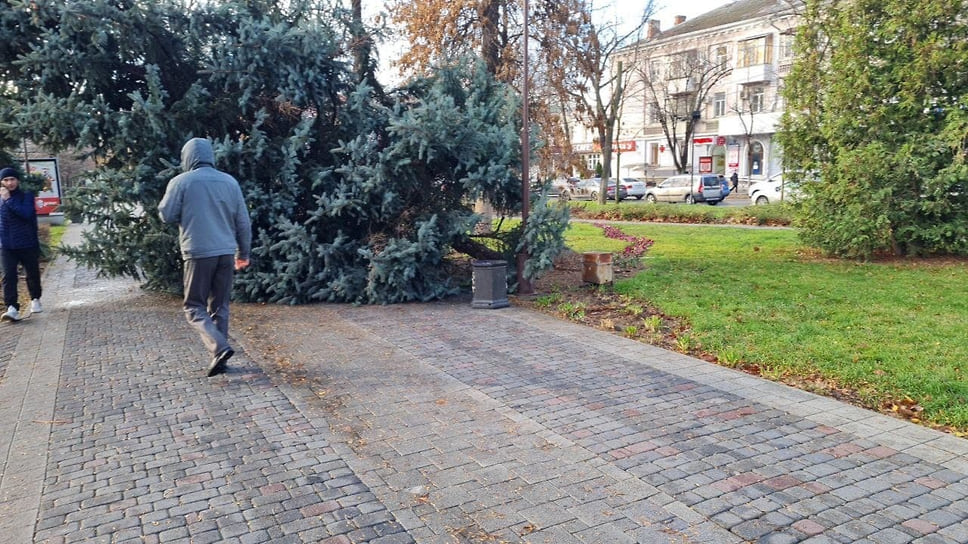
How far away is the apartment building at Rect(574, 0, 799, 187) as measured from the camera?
152ft

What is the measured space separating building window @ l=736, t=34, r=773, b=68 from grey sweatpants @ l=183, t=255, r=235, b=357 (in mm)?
46216

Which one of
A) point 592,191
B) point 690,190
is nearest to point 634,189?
point 592,191

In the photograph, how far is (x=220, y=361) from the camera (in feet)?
20.1

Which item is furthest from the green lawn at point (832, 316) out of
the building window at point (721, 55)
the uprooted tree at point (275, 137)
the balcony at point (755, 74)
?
the building window at point (721, 55)

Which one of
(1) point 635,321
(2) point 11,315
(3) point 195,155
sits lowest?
(1) point 635,321

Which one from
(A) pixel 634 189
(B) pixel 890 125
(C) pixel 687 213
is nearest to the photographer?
(B) pixel 890 125

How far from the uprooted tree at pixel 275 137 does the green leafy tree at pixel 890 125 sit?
238 inches

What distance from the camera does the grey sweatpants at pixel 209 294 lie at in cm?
610

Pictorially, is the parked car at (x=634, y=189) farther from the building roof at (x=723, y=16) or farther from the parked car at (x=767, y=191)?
the parked car at (x=767, y=191)

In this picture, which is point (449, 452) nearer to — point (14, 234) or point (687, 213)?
point (14, 234)

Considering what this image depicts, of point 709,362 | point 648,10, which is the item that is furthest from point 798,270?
point 648,10

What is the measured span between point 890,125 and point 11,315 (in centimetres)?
1352

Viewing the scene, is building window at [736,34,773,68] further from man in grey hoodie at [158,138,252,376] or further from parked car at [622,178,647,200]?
man in grey hoodie at [158,138,252,376]

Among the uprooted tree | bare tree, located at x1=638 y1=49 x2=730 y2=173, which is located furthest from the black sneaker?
bare tree, located at x1=638 y1=49 x2=730 y2=173
